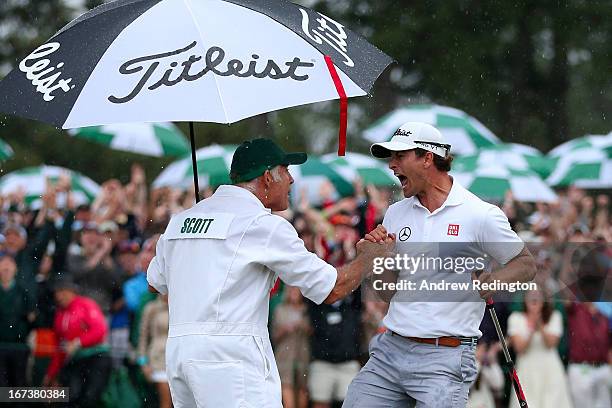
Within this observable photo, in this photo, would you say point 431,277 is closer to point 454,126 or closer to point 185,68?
point 185,68

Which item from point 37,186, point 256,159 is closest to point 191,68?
point 256,159

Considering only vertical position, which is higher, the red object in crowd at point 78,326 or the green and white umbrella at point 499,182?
the green and white umbrella at point 499,182

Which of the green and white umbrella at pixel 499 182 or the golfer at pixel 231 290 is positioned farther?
the green and white umbrella at pixel 499 182

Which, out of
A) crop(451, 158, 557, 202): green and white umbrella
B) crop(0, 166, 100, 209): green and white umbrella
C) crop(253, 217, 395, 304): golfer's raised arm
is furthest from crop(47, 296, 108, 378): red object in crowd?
crop(253, 217, 395, 304): golfer's raised arm

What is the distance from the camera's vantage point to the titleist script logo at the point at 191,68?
5.46 m

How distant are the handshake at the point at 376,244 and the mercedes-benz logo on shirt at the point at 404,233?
276mm

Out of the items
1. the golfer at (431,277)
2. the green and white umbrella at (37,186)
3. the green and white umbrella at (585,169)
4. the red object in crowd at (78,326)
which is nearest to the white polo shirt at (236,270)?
the golfer at (431,277)

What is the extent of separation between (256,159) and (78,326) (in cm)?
517

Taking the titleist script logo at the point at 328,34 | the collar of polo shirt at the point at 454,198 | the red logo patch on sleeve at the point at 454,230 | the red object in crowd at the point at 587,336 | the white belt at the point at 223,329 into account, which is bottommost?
the white belt at the point at 223,329

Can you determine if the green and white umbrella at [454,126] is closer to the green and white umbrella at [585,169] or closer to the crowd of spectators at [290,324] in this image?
the green and white umbrella at [585,169]

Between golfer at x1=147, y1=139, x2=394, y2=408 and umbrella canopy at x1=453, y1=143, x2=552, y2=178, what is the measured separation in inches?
323

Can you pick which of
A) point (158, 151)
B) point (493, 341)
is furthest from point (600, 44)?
point (493, 341)

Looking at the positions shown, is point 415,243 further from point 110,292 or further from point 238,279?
point 110,292

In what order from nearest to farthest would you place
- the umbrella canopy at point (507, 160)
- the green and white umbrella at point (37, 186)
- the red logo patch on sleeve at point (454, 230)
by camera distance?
the red logo patch on sleeve at point (454, 230) → the umbrella canopy at point (507, 160) → the green and white umbrella at point (37, 186)
